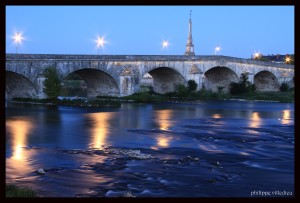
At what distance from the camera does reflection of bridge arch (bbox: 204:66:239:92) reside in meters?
60.4

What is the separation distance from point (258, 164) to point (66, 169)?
21.2ft

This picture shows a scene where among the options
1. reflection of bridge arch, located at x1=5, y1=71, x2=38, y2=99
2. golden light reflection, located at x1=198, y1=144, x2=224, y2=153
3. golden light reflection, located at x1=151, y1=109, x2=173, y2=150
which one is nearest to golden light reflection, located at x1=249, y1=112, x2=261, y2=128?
golden light reflection, located at x1=151, y1=109, x2=173, y2=150

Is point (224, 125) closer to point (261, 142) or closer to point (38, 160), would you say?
point (261, 142)

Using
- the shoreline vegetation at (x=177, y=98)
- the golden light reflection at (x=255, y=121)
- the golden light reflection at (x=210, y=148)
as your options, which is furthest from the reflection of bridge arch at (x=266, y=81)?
the golden light reflection at (x=210, y=148)

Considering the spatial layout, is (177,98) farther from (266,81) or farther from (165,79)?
(266,81)

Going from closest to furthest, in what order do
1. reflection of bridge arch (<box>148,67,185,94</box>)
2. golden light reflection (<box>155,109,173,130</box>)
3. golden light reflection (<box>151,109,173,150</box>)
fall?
1. golden light reflection (<box>151,109,173,150</box>)
2. golden light reflection (<box>155,109,173,130</box>)
3. reflection of bridge arch (<box>148,67,185,94</box>)

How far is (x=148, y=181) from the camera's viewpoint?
40.2ft

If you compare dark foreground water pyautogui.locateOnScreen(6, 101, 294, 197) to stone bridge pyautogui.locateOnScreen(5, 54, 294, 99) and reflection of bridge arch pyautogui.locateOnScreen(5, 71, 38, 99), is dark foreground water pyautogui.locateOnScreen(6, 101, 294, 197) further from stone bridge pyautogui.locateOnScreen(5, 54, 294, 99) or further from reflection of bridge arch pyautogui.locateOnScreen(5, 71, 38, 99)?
stone bridge pyautogui.locateOnScreen(5, 54, 294, 99)

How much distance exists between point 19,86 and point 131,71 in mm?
12713

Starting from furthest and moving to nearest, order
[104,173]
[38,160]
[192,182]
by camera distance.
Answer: [38,160]
[104,173]
[192,182]

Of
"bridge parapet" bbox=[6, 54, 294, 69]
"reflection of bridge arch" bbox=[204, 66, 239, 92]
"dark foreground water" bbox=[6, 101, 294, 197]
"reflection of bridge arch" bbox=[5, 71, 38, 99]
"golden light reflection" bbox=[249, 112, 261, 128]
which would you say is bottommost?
"dark foreground water" bbox=[6, 101, 294, 197]

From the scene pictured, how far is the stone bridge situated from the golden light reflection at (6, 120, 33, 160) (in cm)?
1184

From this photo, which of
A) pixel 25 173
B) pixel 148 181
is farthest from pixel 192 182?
pixel 25 173

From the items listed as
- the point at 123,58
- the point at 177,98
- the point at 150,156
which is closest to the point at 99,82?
the point at 123,58
